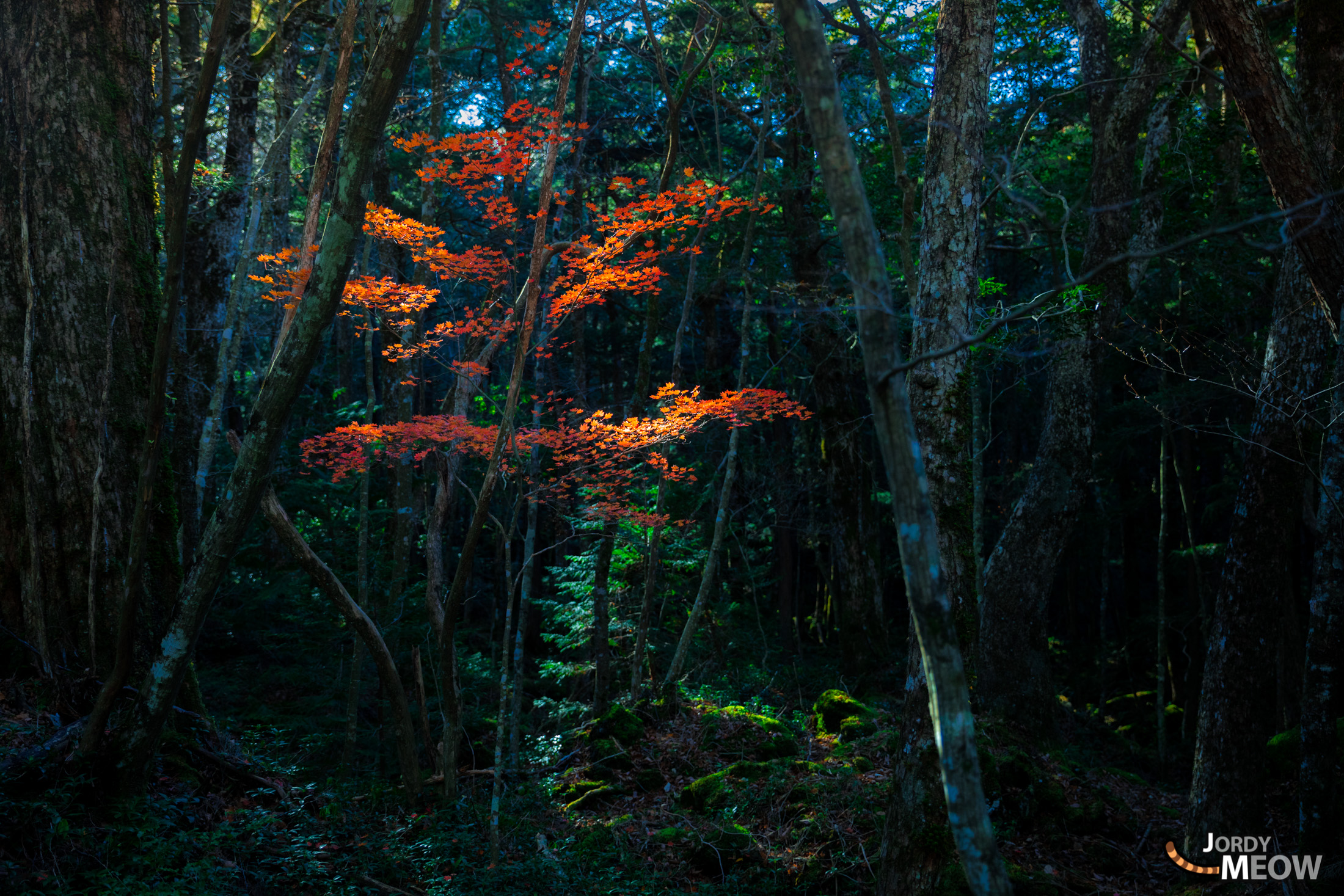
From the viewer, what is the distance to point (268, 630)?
12.2m

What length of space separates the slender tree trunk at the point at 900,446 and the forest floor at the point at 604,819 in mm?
2220

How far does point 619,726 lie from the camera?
31.9ft

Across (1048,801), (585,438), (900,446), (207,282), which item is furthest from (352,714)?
(900,446)

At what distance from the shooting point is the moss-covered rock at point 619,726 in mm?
9633

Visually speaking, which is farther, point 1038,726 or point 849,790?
point 1038,726

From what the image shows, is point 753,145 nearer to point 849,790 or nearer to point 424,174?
point 424,174

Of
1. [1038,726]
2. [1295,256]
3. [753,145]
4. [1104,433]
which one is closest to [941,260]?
[1295,256]

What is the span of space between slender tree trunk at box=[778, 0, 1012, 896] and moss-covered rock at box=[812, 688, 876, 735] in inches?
312

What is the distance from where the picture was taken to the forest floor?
13.3 feet

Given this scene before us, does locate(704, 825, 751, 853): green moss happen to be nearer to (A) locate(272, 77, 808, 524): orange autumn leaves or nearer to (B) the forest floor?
(B) the forest floor

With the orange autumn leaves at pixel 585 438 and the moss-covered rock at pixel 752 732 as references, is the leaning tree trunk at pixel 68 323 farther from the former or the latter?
the moss-covered rock at pixel 752 732

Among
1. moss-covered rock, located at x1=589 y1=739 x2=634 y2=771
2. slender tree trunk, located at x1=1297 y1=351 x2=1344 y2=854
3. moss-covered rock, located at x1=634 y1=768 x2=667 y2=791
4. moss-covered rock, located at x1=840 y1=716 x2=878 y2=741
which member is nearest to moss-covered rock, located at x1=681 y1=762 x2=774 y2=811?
moss-covered rock, located at x1=634 y1=768 x2=667 y2=791

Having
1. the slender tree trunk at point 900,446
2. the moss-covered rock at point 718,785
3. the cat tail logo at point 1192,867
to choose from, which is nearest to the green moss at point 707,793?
the moss-covered rock at point 718,785

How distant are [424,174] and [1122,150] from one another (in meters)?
7.14
